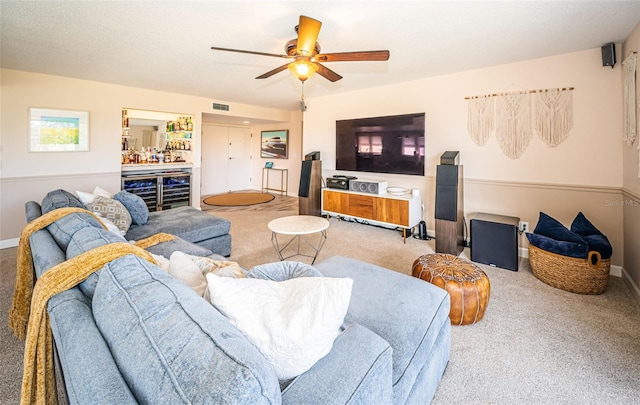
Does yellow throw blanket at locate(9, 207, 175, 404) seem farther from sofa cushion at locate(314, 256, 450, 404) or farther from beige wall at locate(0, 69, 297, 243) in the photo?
beige wall at locate(0, 69, 297, 243)

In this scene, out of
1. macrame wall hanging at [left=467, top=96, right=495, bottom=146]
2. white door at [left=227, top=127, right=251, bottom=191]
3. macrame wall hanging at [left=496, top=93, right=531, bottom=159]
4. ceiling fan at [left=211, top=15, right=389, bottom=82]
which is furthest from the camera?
white door at [left=227, top=127, right=251, bottom=191]

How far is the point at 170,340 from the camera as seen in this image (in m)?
0.63

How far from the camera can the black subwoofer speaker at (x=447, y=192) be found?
11.4 feet

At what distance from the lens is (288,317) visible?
80 centimetres

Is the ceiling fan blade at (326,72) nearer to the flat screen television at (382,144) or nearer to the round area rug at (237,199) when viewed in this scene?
the flat screen television at (382,144)

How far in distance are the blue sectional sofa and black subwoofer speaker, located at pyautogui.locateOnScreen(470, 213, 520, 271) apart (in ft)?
7.45

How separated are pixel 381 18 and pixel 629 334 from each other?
2953mm

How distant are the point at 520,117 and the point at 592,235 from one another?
5.05 ft

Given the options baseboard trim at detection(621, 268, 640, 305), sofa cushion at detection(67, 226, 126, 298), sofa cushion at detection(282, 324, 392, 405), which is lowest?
baseboard trim at detection(621, 268, 640, 305)

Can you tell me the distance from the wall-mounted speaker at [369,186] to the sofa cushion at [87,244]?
3.67 m

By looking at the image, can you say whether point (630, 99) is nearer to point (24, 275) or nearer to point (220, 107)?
point (24, 275)

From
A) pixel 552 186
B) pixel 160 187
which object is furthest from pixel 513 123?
pixel 160 187

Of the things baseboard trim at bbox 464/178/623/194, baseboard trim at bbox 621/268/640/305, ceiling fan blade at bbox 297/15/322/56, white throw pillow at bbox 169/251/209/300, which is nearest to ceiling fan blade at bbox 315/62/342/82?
ceiling fan blade at bbox 297/15/322/56

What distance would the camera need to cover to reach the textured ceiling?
220 centimetres
